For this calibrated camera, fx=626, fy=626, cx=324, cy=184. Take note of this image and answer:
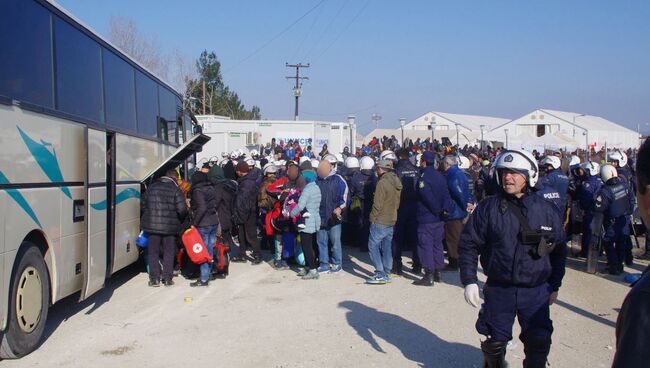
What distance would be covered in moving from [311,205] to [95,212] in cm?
367

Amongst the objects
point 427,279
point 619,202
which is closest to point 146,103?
point 427,279

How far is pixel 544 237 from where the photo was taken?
473 cm

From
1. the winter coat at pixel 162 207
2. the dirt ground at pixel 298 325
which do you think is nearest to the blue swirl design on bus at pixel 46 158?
the dirt ground at pixel 298 325

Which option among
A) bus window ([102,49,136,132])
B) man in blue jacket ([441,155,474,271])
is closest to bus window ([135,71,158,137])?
bus window ([102,49,136,132])

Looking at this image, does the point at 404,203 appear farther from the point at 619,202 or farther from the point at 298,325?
the point at 298,325

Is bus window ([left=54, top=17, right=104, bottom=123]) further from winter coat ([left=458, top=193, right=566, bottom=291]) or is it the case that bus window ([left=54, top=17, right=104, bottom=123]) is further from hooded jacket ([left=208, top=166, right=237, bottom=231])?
winter coat ([left=458, top=193, right=566, bottom=291])

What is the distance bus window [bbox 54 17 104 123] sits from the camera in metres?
7.05

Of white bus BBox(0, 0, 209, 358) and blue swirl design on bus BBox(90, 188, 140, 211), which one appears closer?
white bus BBox(0, 0, 209, 358)

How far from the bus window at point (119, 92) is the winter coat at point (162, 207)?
1017 mm

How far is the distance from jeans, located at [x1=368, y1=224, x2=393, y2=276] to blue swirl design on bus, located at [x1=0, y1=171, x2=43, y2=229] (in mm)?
5032

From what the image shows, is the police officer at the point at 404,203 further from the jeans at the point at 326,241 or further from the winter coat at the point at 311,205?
the winter coat at the point at 311,205

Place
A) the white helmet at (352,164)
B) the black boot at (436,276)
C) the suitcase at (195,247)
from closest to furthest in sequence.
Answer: the suitcase at (195,247) < the black boot at (436,276) < the white helmet at (352,164)

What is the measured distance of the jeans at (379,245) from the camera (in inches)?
387

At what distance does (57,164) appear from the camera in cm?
686
